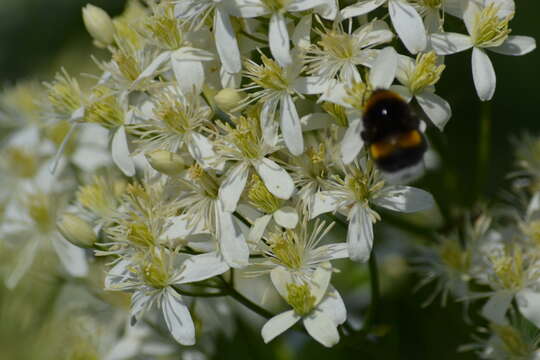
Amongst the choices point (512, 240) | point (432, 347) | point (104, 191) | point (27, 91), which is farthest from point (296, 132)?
point (27, 91)

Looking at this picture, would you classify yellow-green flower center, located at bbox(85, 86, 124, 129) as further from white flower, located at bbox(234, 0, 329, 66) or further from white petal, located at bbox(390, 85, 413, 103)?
white petal, located at bbox(390, 85, 413, 103)

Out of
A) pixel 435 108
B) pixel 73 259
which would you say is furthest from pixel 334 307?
pixel 73 259

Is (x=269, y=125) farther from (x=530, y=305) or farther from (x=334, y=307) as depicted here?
(x=530, y=305)

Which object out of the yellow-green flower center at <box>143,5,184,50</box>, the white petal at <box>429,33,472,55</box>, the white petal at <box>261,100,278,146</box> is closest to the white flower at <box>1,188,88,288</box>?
→ the yellow-green flower center at <box>143,5,184,50</box>

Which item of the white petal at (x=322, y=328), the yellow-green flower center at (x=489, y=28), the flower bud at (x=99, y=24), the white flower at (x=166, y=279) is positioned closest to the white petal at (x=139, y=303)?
the white flower at (x=166, y=279)

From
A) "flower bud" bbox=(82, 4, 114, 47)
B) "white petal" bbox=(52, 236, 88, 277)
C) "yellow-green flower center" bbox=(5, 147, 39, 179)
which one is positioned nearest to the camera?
"flower bud" bbox=(82, 4, 114, 47)

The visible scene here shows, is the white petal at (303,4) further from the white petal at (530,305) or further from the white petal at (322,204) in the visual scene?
the white petal at (530,305)
